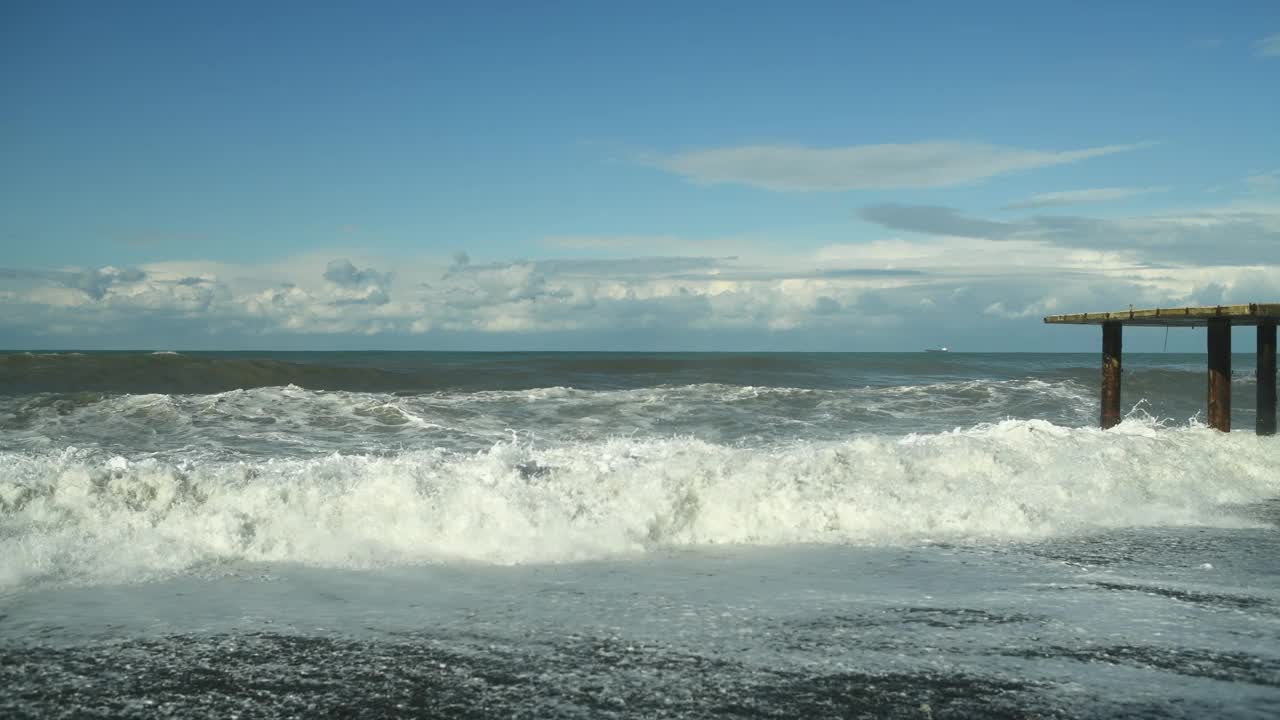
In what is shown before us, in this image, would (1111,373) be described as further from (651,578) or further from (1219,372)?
(651,578)

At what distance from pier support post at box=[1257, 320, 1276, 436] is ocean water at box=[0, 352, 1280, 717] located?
883mm

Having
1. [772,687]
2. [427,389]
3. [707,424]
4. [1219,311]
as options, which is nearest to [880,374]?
[427,389]

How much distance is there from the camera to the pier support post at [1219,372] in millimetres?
14258

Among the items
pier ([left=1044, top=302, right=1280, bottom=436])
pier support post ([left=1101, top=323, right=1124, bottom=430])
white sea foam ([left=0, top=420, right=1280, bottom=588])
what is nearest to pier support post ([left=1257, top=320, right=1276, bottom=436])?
pier ([left=1044, top=302, right=1280, bottom=436])

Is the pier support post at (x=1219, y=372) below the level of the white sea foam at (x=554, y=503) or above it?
above

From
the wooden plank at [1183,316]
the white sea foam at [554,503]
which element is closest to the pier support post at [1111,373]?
the wooden plank at [1183,316]

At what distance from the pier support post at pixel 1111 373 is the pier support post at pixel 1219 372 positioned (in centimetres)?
156

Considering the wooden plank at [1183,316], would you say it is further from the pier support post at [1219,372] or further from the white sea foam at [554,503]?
the white sea foam at [554,503]

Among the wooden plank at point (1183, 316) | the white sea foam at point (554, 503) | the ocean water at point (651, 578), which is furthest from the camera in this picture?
the wooden plank at point (1183, 316)

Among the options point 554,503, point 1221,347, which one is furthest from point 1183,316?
point 554,503

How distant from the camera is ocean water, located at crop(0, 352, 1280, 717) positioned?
4.57m

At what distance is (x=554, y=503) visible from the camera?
28.8ft

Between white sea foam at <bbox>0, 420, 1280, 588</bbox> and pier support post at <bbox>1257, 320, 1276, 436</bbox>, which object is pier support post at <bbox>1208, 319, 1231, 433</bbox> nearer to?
pier support post at <bbox>1257, 320, 1276, 436</bbox>

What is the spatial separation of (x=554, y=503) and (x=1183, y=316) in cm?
995
